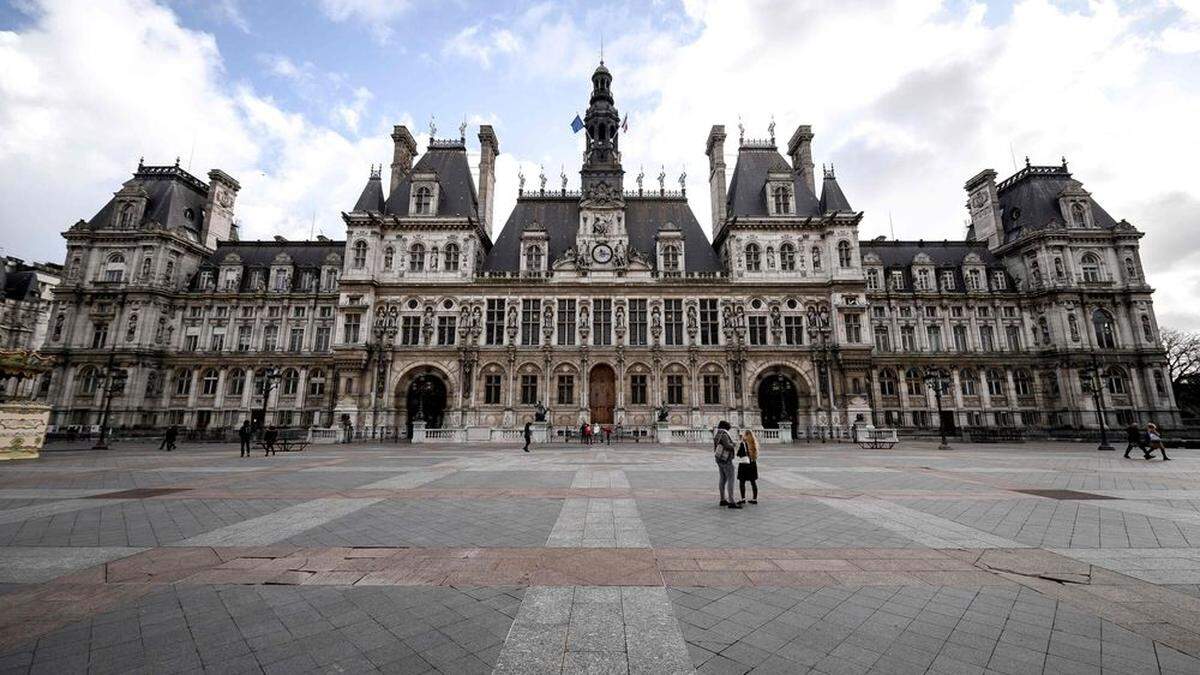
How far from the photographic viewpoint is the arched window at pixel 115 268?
39.1m

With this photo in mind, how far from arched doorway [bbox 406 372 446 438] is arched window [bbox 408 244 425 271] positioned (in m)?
8.50

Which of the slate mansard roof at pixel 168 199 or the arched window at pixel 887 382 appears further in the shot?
the slate mansard roof at pixel 168 199

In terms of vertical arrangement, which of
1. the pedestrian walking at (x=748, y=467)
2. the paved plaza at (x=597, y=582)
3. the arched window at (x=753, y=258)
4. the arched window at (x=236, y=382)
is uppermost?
the arched window at (x=753, y=258)

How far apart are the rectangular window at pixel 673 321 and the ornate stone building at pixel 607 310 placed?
15cm

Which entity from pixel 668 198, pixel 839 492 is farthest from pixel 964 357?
pixel 839 492

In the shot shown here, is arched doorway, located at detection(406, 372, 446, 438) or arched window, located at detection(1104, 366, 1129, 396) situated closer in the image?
arched doorway, located at detection(406, 372, 446, 438)

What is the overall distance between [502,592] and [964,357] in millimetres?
46769

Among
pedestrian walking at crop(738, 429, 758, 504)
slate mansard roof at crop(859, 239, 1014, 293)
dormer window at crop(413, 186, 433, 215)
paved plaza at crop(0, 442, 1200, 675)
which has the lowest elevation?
paved plaza at crop(0, 442, 1200, 675)

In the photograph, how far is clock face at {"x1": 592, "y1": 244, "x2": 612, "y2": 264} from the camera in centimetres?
3616

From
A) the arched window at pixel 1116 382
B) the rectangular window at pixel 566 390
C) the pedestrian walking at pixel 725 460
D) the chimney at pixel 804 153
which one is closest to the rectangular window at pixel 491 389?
the rectangular window at pixel 566 390

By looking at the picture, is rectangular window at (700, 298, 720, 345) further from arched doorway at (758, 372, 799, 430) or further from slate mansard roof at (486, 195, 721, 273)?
arched doorway at (758, 372, 799, 430)

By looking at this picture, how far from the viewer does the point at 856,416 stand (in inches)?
1267

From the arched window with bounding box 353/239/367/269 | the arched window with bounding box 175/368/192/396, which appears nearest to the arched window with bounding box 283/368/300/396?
the arched window with bounding box 175/368/192/396

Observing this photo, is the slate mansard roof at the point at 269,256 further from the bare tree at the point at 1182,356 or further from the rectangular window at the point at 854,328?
the bare tree at the point at 1182,356
